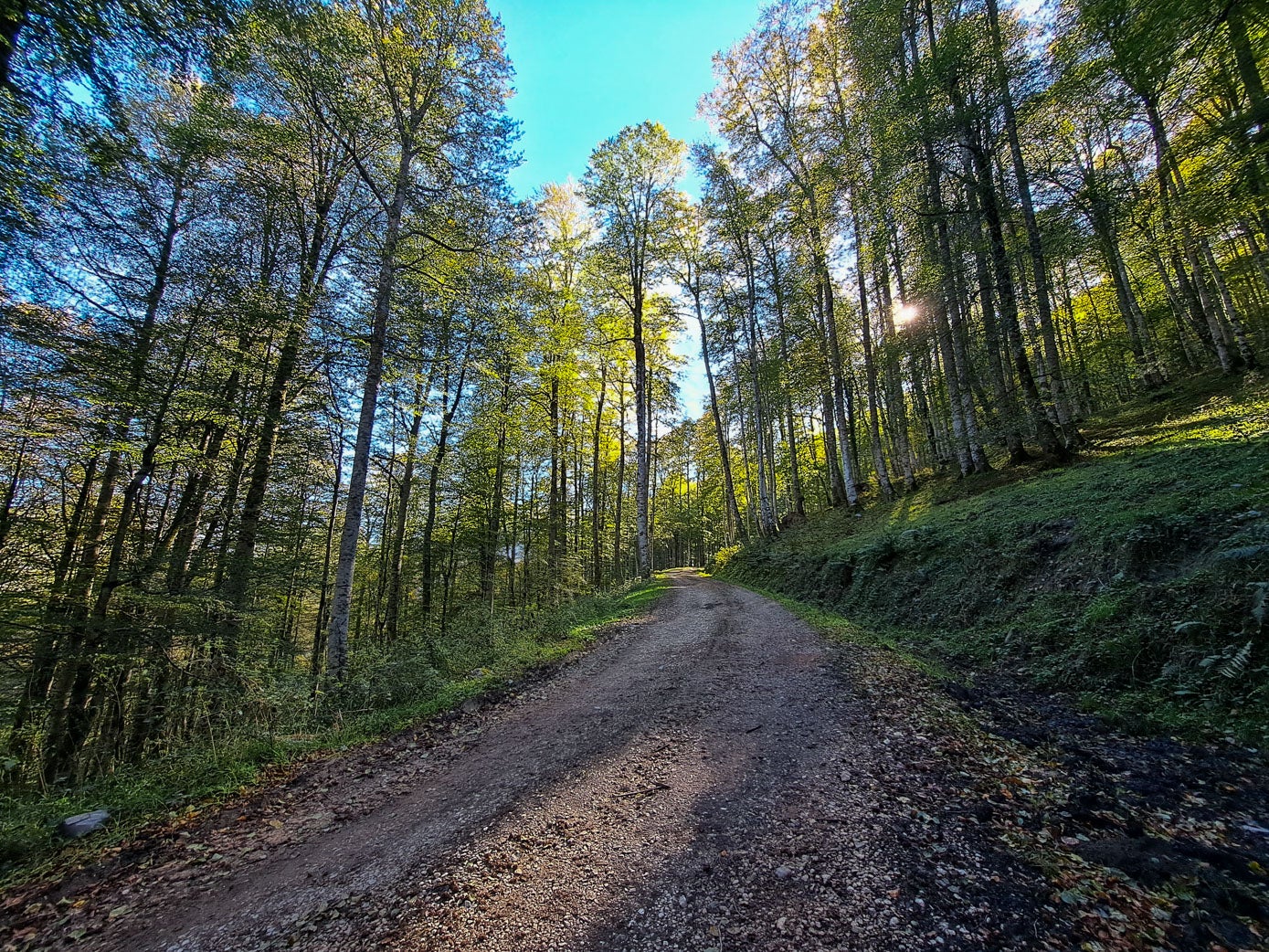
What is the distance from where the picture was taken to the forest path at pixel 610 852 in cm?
251

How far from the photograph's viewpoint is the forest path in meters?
2.51

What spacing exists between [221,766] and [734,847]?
5.33 m

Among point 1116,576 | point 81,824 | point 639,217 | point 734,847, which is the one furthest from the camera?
point 639,217

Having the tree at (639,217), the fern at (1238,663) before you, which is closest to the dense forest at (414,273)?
the tree at (639,217)

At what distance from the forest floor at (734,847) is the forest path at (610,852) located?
0.02 meters

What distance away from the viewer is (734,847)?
122 inches

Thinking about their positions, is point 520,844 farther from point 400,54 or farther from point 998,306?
point 998,306

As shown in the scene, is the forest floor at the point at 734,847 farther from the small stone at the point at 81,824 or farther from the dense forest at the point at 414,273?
the dense forest at the point at 414,273

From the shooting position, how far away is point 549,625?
38.9 feet

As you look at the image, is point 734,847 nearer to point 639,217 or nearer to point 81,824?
point 81,824

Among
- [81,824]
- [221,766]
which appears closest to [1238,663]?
[221,766]

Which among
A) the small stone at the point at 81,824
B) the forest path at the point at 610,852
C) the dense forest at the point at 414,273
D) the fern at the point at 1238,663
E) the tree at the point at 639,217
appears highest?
the tree at the point at 639,217

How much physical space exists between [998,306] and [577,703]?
43.1 ft

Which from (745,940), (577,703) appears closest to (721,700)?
(577,703)
